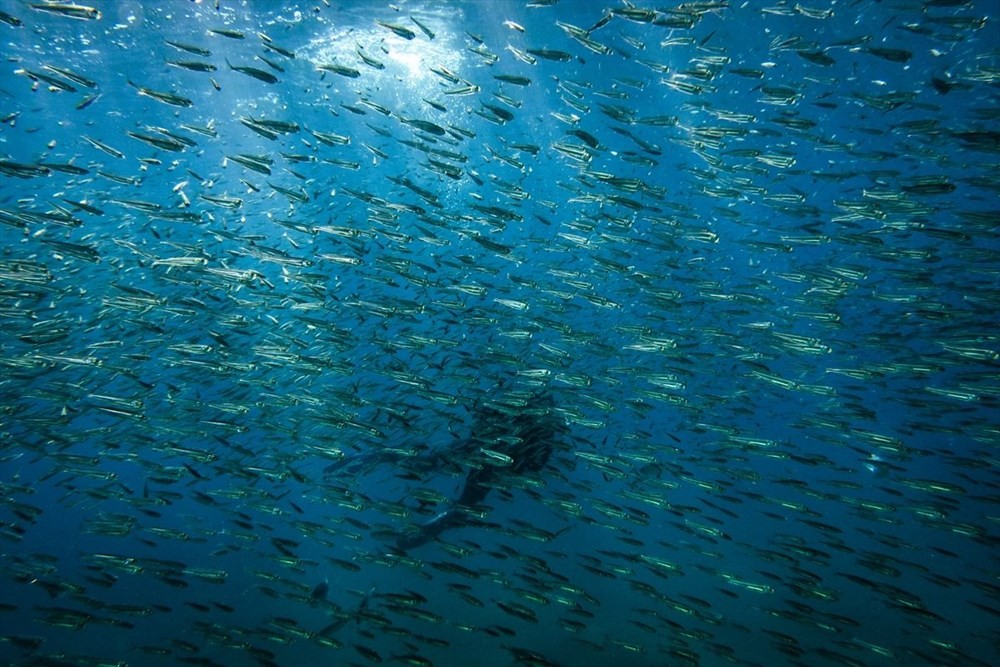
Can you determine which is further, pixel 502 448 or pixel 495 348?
pixel 502 448

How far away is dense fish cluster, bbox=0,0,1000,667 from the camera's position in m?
6.98

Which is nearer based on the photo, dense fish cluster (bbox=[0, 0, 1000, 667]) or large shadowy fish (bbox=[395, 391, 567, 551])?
dense fish cluster (bbox=[0, 0, 1000, 667])

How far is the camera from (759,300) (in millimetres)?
9031

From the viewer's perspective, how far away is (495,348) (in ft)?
33.2

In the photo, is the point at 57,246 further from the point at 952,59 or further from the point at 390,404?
the point at 952,59

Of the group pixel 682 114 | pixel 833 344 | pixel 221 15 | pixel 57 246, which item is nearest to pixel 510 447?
pixel 833 344

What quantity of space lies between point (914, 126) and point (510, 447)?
7529mm

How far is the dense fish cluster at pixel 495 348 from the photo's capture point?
698cm

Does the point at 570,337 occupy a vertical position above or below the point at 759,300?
below

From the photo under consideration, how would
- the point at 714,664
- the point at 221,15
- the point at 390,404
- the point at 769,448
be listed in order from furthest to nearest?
the point at 221,15
the point at 714,664
the point at 390,404
the point at 769,448

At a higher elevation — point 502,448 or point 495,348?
point 495,348

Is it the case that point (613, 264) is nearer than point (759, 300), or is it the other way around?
point (613, 264)

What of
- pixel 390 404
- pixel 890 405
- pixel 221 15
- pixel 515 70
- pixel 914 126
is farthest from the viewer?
pixel 890 405

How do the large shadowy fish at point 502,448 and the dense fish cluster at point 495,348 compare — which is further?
the large shadowy fish at point 502,448
